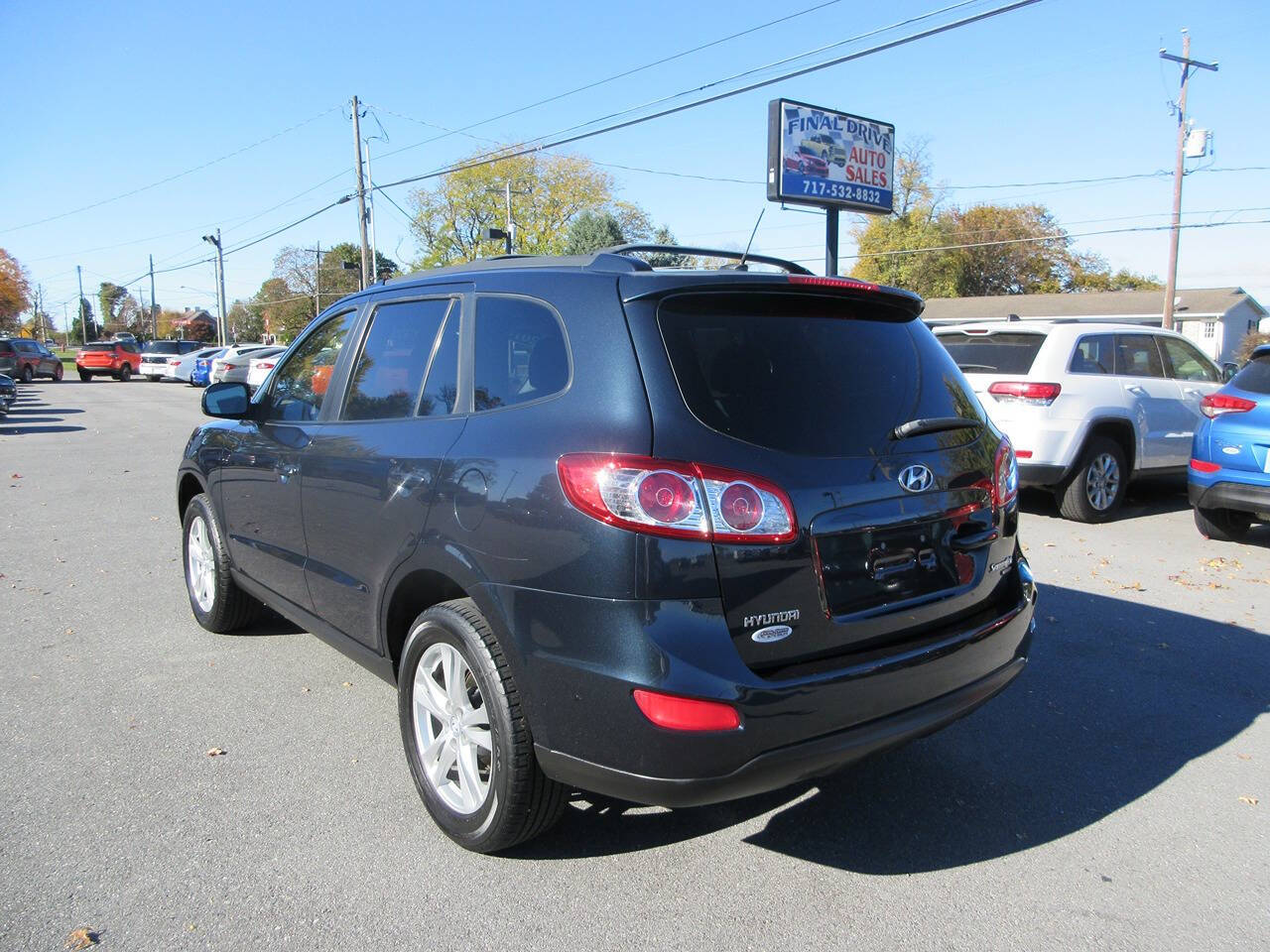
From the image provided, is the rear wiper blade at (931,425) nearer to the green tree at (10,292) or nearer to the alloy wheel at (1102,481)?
the alloy wheel at (1102,481)

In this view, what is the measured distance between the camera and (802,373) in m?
2.86

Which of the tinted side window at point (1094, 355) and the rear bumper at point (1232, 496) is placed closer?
the rear bumper at point (1232, 496)

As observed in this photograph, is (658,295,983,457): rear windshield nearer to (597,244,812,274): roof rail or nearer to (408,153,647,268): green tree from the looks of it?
(597,244,812,274): roof rail

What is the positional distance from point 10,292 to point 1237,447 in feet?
312

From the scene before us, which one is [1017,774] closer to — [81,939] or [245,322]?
[81,939]

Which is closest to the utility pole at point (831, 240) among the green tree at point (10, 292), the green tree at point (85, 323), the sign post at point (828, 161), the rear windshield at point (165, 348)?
the sign post at point (828, 161)

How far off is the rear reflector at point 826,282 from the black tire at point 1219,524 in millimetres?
5949

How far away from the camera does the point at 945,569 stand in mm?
2957

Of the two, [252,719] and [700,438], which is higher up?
[700,438]

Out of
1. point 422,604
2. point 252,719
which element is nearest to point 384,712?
point 252,719

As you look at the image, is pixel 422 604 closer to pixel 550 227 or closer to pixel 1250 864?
pixel 1250 864

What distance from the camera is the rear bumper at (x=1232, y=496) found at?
6922mm

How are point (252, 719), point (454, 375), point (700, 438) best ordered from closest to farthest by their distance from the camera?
point (700, 438)
point (454, 375)
point (252, 719)

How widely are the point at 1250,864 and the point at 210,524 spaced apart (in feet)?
15.7
